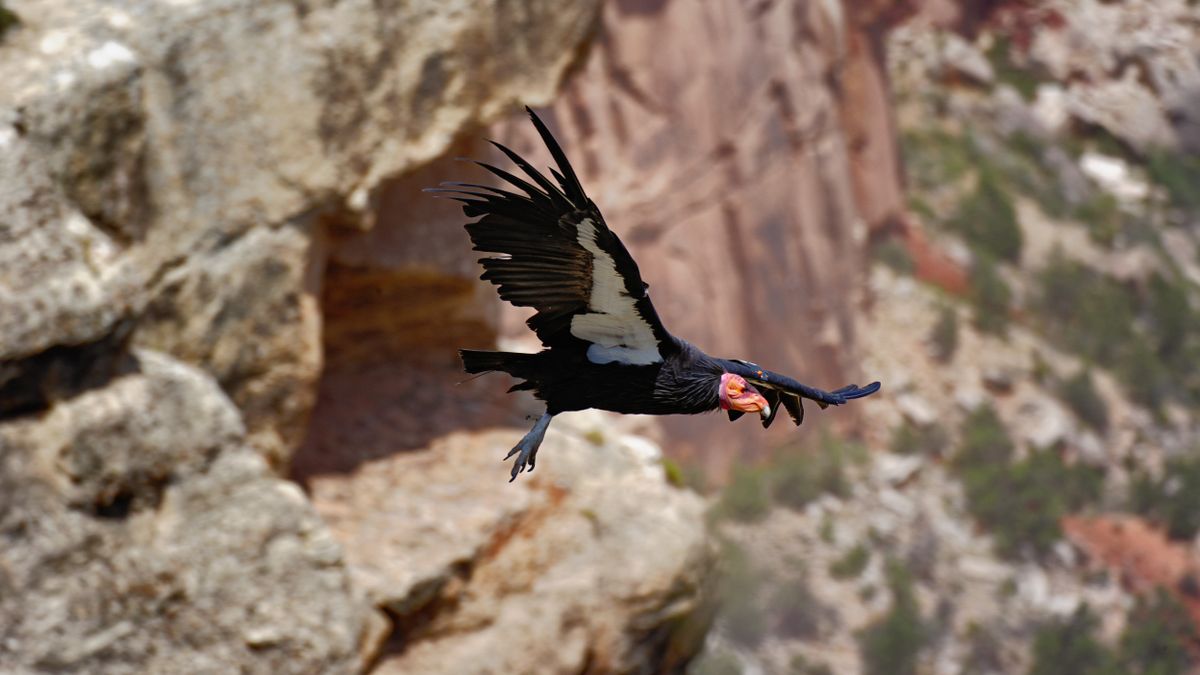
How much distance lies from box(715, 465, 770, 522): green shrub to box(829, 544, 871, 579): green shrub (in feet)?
5.82

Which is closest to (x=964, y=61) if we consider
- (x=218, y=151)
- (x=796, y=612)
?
(x=796, y=612)

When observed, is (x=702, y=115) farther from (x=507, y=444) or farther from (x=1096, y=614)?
(x=507, y=444)

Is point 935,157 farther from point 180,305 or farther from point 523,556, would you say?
point 180,305

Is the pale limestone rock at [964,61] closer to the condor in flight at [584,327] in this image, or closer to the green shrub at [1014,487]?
the green shrub at [1014,487]

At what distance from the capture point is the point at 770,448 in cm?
3133

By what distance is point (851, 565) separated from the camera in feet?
95.3

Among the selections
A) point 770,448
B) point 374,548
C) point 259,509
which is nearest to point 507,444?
point 374,548

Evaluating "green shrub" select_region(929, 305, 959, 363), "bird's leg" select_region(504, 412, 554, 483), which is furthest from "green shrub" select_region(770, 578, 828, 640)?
"bird's leg" select_region(504, 412, 554, 483)

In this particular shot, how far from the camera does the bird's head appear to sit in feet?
21.3

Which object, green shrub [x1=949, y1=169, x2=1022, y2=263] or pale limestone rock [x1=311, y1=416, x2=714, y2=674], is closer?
pale limestone rock [x1=311, y1=416, x2=714, y2=674]

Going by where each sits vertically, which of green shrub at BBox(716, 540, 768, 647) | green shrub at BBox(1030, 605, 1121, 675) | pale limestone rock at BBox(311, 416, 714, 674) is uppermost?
pale limestone rock at BBox(311, 416, 714, 674)

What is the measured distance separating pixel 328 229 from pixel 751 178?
17234 mm

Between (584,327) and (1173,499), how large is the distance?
93.4 feet

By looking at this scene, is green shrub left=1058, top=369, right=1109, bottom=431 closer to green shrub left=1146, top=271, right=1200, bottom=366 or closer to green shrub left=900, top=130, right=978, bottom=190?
green shrub left=1146, top=271, right=1200, bottom=366
